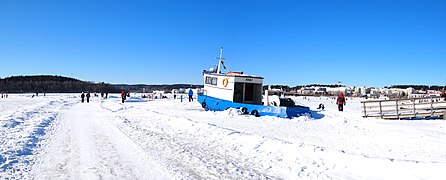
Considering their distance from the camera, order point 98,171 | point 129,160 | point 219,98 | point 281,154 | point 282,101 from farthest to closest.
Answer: point 219,98 → point 282,101 → point 281,154 → point 129,160 → point 98,171

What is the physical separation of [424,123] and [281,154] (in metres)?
11.4

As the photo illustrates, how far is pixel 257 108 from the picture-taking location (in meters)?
19.2

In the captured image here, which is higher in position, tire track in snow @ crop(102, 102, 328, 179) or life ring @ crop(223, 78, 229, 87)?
life ring @ crop(223, 78, 229, 87)

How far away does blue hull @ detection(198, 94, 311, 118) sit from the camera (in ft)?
59.1

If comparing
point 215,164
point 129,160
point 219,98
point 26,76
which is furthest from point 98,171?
point 26,76

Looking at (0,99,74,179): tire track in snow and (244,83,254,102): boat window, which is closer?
(0,99,74,179): tire track in snow

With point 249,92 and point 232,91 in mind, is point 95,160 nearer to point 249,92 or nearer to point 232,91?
point 232,91

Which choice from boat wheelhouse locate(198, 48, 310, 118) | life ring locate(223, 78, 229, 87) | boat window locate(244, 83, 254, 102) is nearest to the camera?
boat wheelhouse locate(198, 48, 310, 118)

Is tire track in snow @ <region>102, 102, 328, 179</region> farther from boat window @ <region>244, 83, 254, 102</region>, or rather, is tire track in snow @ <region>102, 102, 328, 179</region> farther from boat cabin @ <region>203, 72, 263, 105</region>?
boat window @ <region>244, 83, 254, 102</region>

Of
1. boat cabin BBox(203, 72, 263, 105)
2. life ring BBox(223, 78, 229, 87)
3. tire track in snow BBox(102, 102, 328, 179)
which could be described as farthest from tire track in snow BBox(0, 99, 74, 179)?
life ring BBox(223, 78, 229, 87)

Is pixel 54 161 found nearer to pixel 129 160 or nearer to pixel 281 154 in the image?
pixel 129 160

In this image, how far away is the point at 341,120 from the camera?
16.0m

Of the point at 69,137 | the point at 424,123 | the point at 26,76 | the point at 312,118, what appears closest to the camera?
the point at 69,137

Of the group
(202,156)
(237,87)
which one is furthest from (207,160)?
(237,87)
